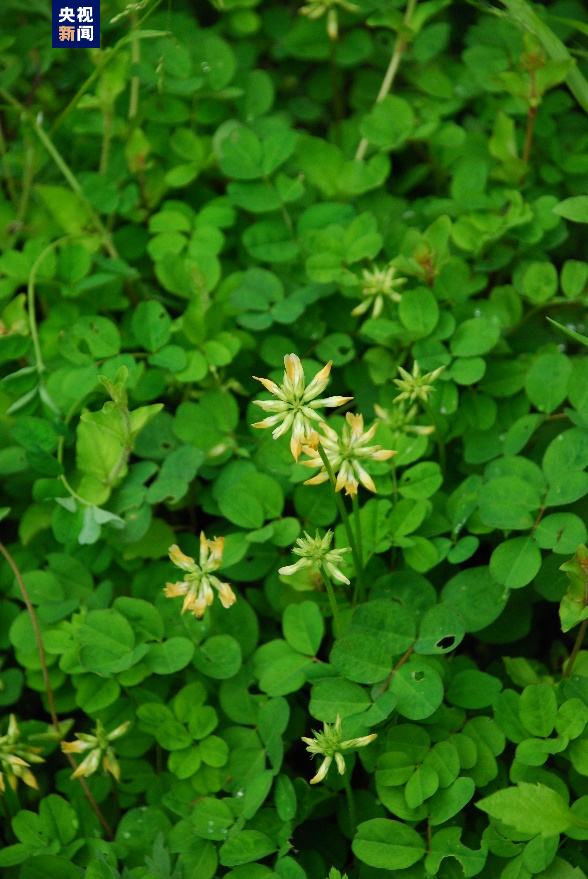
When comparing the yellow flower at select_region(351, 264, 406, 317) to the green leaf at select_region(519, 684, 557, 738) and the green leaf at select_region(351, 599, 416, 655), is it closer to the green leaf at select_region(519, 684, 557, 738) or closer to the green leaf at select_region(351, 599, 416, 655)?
the green leaf at select_region(351, 599, 416, 655)

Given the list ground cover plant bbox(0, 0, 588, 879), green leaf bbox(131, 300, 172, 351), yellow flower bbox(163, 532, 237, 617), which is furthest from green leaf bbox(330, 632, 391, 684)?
green leaf bbox(131, 300, 172, 351)

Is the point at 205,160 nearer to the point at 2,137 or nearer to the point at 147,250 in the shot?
the point at 147,250

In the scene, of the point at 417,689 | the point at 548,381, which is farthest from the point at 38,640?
the point at 548,381

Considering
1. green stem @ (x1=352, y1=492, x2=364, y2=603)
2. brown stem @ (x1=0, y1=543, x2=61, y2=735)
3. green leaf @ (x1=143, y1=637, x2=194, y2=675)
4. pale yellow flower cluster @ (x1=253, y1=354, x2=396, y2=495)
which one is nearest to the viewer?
pale yellow flower cluster @ (x1=253, y1=354, x2=396, y2=495)

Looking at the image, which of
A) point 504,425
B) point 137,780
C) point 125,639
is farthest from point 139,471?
point 504,425

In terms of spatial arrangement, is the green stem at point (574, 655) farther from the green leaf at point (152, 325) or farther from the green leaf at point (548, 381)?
the green leaf at point (152, 325)

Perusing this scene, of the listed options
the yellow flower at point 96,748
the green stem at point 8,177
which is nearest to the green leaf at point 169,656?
the yellow flower at point 96,748

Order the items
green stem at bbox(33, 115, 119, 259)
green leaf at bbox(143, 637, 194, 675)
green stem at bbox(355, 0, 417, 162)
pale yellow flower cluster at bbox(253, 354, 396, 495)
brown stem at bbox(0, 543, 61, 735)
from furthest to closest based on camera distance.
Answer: green stem at bbox(355, 0, 417, 162) < green stem at bbox(33, 115, 119, 259) < brown stem at bbox(0, 543, 61, 735) < green leaf at bbox(143, 637, 194, 675) < pale yellow flower cluster at bbox(253, 354, 396, 495)
